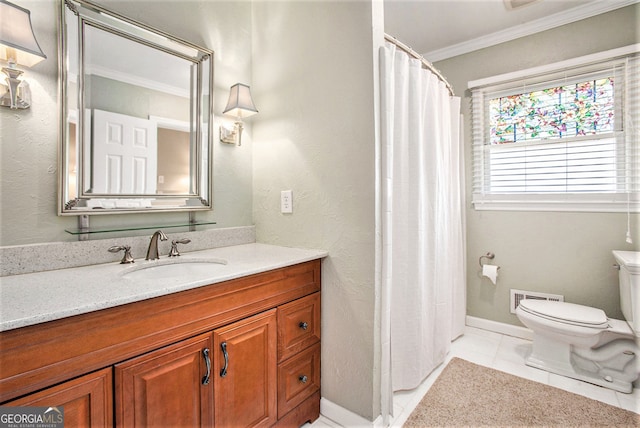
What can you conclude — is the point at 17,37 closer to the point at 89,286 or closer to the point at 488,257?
the point at 89,286

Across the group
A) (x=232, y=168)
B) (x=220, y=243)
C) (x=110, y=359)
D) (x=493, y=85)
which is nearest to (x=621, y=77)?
(x=493, y=85)

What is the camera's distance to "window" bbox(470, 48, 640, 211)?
6.97ft

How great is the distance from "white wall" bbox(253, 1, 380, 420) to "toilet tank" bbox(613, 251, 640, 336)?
1586 millimetres

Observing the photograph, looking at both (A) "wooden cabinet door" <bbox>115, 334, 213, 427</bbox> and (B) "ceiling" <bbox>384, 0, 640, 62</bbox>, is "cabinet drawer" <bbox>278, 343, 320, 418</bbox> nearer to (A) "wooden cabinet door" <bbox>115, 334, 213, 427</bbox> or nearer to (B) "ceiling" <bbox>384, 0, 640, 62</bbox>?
(A) "wooden cabinet door" <bbox>115, 334, 213, 427</bbox>

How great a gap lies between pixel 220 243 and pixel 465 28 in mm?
2498

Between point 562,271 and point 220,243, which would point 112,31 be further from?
point 562,271

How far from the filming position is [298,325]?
1.47m

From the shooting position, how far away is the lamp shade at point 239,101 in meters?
1.67

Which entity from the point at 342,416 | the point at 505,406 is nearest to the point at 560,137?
the point at 505,406

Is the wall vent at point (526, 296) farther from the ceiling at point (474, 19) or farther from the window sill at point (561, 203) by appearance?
the ceiling at point (474, 19)

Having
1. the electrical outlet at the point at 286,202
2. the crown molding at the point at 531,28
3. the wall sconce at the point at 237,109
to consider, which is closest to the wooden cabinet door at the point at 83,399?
the electrical outlet at the point at 286,202

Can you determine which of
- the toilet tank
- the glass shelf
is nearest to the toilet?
the toilet tank

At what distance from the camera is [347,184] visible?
1.50 meters

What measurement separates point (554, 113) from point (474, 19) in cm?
95
